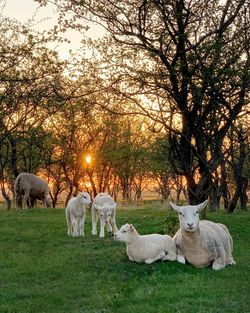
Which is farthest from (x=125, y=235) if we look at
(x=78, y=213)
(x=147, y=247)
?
(x=78, y=213)

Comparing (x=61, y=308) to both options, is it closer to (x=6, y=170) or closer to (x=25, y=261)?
(x=25, y=261)

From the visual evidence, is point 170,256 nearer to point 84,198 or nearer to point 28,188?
point 84,198

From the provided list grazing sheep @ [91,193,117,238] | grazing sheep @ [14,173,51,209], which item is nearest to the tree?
grazing sheep @ [91,193,117,238]

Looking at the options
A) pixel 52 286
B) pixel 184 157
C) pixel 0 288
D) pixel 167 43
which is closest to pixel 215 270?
pixel 52 286

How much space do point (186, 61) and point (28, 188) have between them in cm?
2050

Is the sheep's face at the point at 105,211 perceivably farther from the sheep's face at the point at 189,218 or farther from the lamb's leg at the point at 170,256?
the sheep's face at the point at 189,218

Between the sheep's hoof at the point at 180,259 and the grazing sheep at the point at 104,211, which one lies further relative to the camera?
the grazing sheep at the point at 104,211

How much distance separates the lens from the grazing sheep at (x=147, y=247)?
14.6 m

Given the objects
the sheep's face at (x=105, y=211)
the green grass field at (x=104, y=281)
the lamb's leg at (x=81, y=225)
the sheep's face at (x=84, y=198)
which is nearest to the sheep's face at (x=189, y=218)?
the green grass field at (x=104, y=281)

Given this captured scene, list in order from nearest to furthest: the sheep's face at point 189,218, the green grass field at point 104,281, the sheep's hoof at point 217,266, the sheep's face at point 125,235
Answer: the green grass field at point 104,281, the sheep's face at point 189,218, the sheep's hoof at point 217,266, the sheep's face at point 125,235

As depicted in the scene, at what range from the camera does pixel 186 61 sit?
65.2 feet

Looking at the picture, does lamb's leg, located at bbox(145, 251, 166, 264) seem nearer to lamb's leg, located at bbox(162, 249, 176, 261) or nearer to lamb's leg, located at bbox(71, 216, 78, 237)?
lamb's leg, located at bbox(162, 249, 176, 261)

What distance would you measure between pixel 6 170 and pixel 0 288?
1892 inches

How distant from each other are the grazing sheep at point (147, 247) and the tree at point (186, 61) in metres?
5.57
